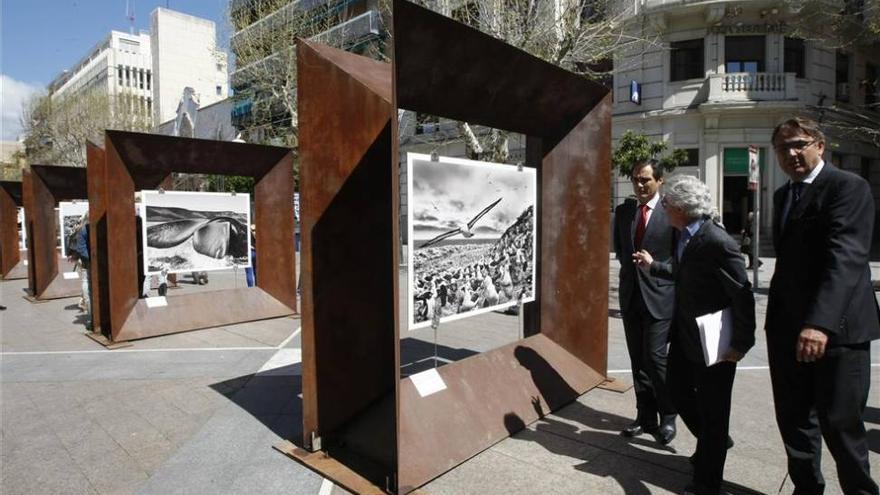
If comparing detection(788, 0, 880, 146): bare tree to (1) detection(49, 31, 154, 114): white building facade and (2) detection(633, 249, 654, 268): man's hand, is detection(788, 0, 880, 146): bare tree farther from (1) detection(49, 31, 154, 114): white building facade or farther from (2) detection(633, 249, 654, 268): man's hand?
(1) detection(49, 31, 154, 114): white building facade

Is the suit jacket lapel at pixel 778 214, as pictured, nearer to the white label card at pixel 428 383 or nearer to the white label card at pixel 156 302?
the white label card at pixel 428 383

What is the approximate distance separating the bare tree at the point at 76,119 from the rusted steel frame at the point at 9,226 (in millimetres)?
17766

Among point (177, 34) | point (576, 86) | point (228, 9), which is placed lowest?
point (576, 86)

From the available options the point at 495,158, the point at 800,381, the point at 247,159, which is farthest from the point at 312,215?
the point at 495,158

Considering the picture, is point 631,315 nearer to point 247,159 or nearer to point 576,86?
point 576,86

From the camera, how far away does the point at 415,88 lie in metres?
3.35

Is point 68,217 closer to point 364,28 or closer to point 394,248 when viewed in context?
point 394,248

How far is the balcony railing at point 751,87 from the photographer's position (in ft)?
63.0

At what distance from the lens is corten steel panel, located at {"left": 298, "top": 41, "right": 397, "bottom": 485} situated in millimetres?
3598

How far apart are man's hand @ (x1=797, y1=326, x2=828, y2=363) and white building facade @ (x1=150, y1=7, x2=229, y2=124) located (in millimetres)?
65152

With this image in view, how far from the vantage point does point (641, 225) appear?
13.4 feet

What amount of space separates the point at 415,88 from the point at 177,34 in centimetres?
6982

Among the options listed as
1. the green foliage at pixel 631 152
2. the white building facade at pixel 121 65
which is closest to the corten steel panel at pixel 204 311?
the green foliage at pixel 631 152

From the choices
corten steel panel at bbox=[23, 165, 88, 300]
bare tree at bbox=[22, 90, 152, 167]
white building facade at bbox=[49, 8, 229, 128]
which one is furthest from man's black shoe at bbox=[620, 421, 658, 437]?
white building facade at bbox=[49, 8, 229, 128]
